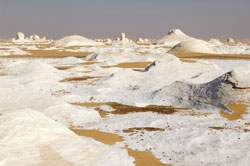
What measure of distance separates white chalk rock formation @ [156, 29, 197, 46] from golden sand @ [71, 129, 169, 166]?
8412 centimetres

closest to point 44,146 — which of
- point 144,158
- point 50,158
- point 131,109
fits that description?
point 50,158

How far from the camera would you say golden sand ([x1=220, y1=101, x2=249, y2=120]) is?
46.1 ft

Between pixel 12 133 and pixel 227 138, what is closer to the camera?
Result: pixel 12 133

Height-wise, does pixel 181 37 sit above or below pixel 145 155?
above

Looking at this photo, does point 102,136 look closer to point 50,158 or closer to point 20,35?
point 50,158

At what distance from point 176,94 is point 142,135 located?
7811mm

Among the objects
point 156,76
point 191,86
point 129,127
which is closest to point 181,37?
point 156,76

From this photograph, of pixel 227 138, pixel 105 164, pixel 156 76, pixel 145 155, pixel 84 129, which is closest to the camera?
pixel 105 164

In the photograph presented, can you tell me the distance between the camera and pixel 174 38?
99.4 metres

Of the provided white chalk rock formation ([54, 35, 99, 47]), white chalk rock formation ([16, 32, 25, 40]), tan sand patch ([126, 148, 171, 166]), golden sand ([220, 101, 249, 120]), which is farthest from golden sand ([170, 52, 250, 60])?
white chalk rock formation ([16, 32, 25, 40])

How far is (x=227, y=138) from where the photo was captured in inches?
392

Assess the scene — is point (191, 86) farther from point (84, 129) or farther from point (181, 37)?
point (181, 37)

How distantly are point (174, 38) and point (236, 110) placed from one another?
3427 inches

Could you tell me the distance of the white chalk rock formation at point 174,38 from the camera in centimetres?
9625
